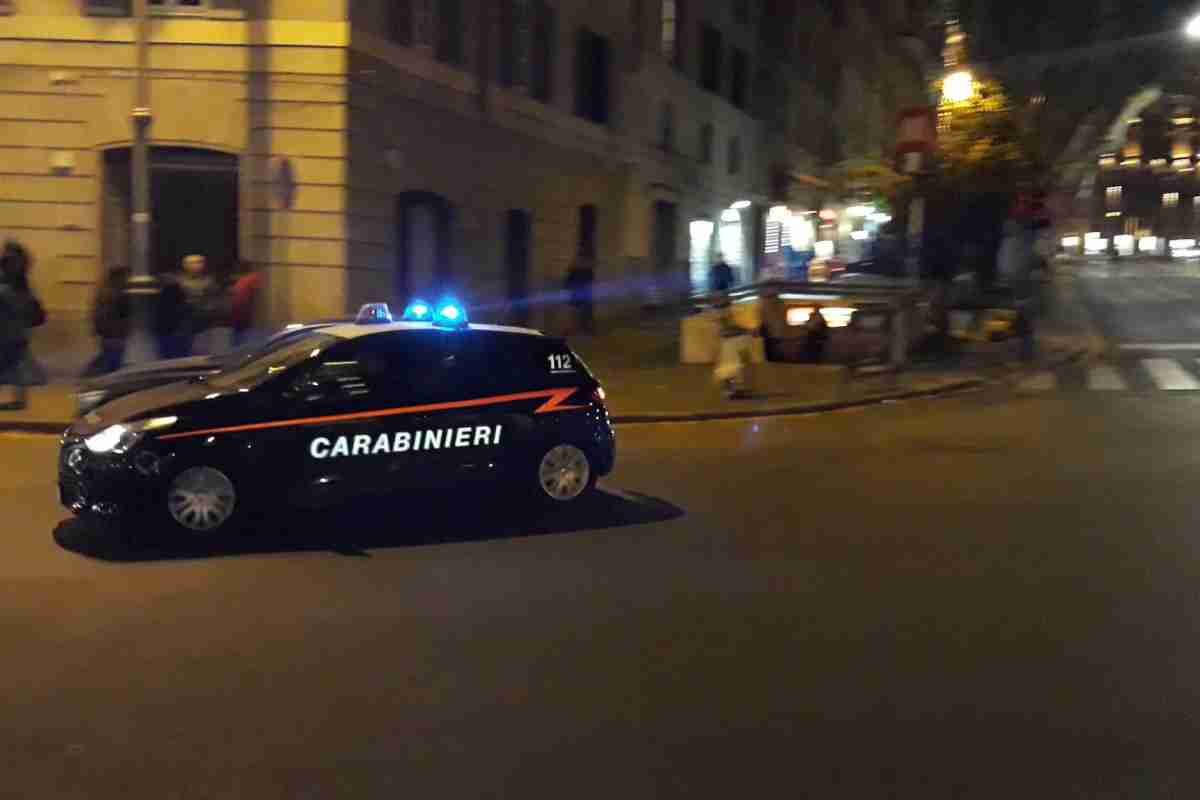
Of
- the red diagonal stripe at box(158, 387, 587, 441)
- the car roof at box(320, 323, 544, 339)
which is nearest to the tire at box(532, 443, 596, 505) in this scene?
the red diagonal stripe at box(158, 387, 587, 441)

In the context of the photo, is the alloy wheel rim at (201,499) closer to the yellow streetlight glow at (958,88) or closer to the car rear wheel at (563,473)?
the car rear wheel at (563,473)

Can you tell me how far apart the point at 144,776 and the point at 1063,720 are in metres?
3.68

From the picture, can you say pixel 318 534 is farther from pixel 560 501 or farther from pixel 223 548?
pixel 560 501

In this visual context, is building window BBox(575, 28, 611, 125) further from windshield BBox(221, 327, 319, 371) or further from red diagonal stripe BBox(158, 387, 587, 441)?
red diagonal stripe BBox(158, 387, 587, 441)

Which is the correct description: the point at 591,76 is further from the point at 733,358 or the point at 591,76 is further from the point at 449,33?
the point at 733,358

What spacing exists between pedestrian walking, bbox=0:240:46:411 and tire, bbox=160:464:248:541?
23.7 ft

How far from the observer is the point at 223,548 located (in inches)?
361

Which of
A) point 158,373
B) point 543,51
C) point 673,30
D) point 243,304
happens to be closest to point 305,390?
point 158,373

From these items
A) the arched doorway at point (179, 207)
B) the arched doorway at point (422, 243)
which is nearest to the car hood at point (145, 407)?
the arched doorway at point (179, 207)

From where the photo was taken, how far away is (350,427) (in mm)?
9578

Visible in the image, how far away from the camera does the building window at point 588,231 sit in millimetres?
31328

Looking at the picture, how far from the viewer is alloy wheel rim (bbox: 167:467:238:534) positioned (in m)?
9.05

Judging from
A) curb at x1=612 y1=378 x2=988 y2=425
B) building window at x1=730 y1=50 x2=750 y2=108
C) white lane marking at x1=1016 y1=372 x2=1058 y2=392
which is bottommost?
curb at x1=612 y1=378 x2=988 y2=425

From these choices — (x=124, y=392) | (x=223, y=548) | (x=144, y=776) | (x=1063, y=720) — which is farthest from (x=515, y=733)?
(x=124, y=392)
